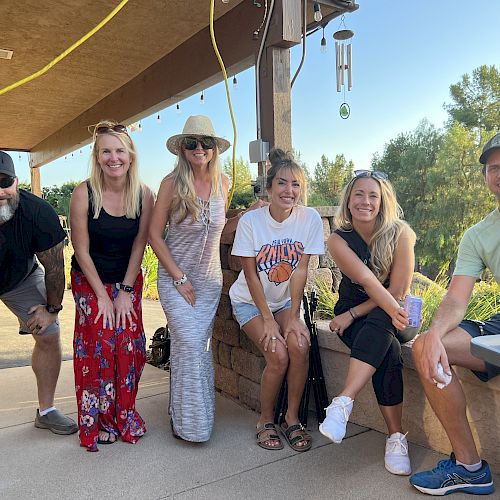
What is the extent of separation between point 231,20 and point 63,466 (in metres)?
3.26

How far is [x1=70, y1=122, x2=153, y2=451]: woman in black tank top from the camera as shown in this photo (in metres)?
2.75

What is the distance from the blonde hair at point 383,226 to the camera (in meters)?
2.62

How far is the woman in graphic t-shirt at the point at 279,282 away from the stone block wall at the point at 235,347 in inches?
16.2

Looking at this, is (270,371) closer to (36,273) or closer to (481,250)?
(481,250)

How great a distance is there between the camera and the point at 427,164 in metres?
31.7

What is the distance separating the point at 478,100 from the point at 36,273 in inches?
1419

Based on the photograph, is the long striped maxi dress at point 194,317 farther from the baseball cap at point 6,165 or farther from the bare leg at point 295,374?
the baseball cap at point 6,165

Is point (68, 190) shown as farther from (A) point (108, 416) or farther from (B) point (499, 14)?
(B) point (499, 14)

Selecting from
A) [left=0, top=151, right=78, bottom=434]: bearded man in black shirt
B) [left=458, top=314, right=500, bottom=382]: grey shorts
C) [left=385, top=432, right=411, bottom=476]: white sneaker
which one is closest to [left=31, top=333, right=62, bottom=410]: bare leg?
[left=0, top=151, right=78, bottom=434]: bearded man in black shirt

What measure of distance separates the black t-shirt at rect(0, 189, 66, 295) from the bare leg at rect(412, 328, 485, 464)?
194 cm

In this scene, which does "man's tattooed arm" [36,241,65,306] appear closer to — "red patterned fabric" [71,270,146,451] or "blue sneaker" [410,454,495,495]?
"red patterned fabric" [71,270,146,451]

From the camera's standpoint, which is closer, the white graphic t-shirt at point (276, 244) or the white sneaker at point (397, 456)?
the white sneaker at point (397, 456)

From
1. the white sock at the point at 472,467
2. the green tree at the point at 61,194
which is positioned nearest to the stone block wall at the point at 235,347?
the white sock at the point at 472,467

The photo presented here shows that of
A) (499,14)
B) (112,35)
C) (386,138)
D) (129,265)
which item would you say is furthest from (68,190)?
(499,14)
